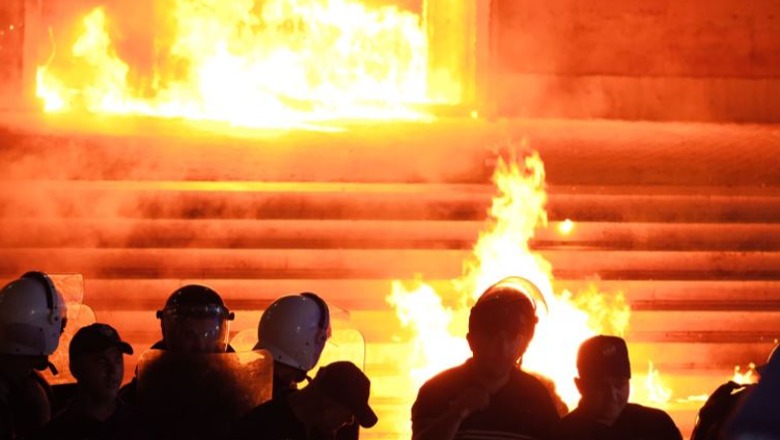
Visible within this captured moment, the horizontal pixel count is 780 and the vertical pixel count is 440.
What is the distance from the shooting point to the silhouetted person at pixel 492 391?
14.5 ft

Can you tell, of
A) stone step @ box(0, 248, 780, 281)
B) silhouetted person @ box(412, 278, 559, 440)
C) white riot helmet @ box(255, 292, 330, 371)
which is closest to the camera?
silhouetted person @ box(412, 278, 559, 440)

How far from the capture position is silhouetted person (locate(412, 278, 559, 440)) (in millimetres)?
4410

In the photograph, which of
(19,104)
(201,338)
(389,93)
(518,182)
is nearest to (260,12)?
(389,93)

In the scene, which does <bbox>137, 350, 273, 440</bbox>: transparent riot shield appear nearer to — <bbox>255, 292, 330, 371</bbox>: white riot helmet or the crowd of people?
the crowd of people

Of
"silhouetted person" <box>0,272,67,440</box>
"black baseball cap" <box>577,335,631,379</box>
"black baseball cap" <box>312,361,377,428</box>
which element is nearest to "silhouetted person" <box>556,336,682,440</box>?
"black baseball cap" <box>577,335,631,379</box>

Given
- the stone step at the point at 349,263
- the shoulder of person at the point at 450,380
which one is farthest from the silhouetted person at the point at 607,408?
the stone step at the point at 349,263

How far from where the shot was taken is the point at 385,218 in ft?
37.6

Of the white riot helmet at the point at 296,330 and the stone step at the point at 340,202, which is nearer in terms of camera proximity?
the white riot helmet at the point at 296,330

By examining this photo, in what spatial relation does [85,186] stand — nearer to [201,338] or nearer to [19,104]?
[19,104]

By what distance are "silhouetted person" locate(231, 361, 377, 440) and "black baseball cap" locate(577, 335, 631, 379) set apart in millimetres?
823

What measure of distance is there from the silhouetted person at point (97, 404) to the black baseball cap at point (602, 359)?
1.50 m

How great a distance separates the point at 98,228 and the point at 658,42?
21.4ft

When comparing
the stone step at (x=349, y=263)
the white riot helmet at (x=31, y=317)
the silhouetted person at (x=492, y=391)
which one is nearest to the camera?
the silhouetted person at (x=492, y=391)

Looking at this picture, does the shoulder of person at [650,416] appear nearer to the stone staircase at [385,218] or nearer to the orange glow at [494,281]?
the orange glow at [494,281]
